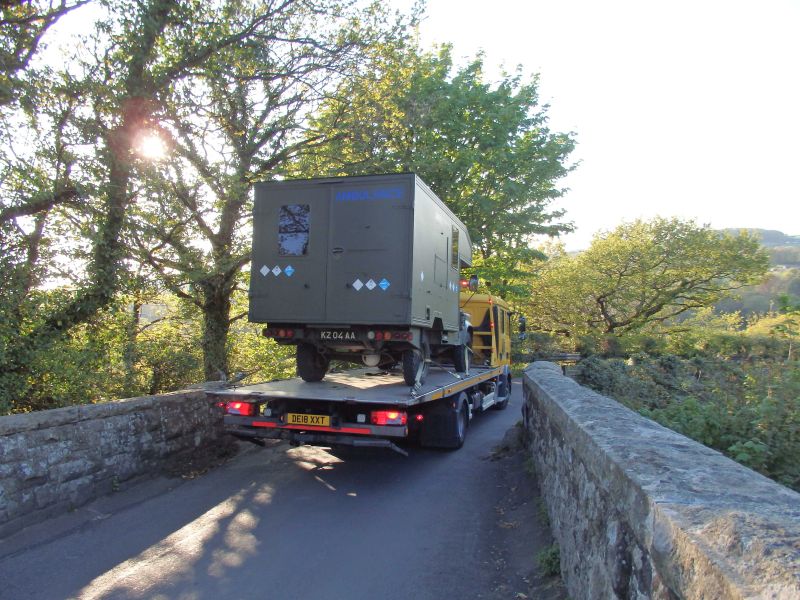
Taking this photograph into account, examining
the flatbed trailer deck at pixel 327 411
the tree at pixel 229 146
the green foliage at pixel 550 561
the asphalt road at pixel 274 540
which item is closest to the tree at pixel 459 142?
the tree at pixel 229 146

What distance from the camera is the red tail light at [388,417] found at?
→ 22.1 ft

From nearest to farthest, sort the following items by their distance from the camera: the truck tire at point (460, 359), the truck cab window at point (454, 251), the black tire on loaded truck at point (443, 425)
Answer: the black tire on loaded truck at point (443, 425)
the truck cab window at point (454, 251)
the truck tire at point (460, 359)

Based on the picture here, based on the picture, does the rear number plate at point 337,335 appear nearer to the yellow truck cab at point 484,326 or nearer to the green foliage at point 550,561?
the green foliage at point 550,561

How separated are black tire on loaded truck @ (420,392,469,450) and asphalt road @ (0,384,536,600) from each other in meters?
1.04

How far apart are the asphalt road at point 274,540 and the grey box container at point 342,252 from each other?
2166 mm

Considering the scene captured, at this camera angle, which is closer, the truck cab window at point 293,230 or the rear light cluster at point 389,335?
the rear light cluster at point 389,335

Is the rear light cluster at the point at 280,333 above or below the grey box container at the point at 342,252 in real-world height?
below

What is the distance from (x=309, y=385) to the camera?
8234 mm

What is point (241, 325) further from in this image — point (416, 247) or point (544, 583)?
point (544, 583)

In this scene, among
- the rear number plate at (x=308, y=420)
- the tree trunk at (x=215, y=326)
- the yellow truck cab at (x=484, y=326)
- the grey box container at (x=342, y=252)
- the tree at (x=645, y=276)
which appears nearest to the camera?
the rear number plate at (x=308, y=420)

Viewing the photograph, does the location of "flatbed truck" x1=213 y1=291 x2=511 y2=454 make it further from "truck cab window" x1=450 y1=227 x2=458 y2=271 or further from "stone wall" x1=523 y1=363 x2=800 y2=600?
"stone wall" x1=523 y1=363 x2=800 y2=600

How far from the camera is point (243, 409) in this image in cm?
728

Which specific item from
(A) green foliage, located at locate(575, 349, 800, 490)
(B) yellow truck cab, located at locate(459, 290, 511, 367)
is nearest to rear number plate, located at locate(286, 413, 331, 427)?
(A) green foliage, located at locate(575, 349, 800, 490)

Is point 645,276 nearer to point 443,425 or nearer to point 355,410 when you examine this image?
point 443,425
